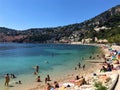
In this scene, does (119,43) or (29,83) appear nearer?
(29,83)

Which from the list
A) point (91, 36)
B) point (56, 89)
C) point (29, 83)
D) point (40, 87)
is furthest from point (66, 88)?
point (91, 36)

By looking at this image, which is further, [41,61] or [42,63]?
[41,61]

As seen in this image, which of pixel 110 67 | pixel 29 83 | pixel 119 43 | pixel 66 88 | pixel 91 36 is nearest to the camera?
pixel 66 88

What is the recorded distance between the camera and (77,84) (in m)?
20.9

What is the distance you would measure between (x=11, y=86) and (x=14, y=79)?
13.3 ft

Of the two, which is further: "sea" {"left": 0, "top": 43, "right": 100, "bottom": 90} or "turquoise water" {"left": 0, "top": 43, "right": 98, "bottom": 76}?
"turquoise water" {"left": 0, "top": 43, "right": 98, "bottom": 76}

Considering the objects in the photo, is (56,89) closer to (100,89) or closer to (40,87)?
(40,87)

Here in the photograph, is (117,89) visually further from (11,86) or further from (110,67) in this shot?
(110,67)

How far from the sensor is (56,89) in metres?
20.4

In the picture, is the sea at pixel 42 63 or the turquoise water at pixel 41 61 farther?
the turquoise water at pixel 41 61

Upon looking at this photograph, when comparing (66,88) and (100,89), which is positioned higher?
(100,89)

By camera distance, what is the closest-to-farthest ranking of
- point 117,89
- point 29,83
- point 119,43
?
point 117,89
point 29,83
point 119,43

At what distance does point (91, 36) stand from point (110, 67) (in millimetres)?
158889

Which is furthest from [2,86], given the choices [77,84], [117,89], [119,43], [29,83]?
[119,43]
